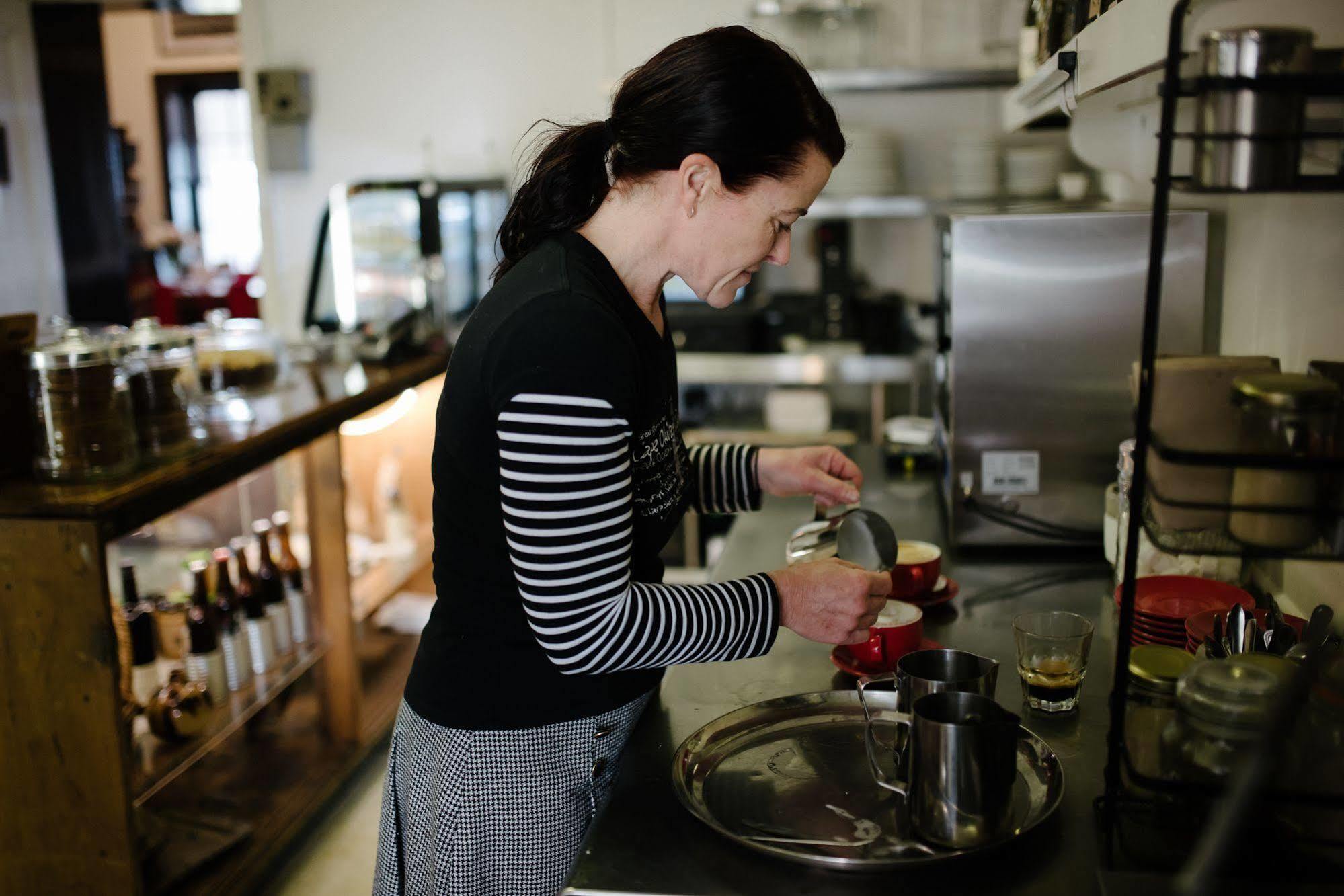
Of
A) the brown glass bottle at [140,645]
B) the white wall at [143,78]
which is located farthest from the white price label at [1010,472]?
the white wall at [143,78]

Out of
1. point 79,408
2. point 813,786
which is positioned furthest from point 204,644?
point 813,786

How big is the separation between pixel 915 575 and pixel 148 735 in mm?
1611

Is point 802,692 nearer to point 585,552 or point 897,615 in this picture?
point 897,615

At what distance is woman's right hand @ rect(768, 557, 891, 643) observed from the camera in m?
1.15

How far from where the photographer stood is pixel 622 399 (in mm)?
1033

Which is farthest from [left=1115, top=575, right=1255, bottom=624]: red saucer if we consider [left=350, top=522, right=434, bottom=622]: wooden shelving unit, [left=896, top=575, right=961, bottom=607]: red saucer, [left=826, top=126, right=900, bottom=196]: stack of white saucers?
[left=826, top=126, right=900, bottom=196]: stack of white saucers

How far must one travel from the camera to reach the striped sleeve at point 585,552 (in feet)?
3.29

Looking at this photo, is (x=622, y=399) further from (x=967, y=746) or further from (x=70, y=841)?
(x=70, y=841)

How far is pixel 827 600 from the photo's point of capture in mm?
1149

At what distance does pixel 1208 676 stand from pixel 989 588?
774 mm

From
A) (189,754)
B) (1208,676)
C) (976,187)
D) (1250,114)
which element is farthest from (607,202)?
(976,187)

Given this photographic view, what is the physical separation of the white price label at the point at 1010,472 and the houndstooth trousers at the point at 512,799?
874 millimetres

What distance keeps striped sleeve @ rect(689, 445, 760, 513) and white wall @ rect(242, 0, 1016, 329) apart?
2.79 m

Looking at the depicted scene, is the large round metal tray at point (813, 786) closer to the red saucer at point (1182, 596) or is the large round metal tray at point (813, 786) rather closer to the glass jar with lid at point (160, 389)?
the red saucer at point (1182, 596)
